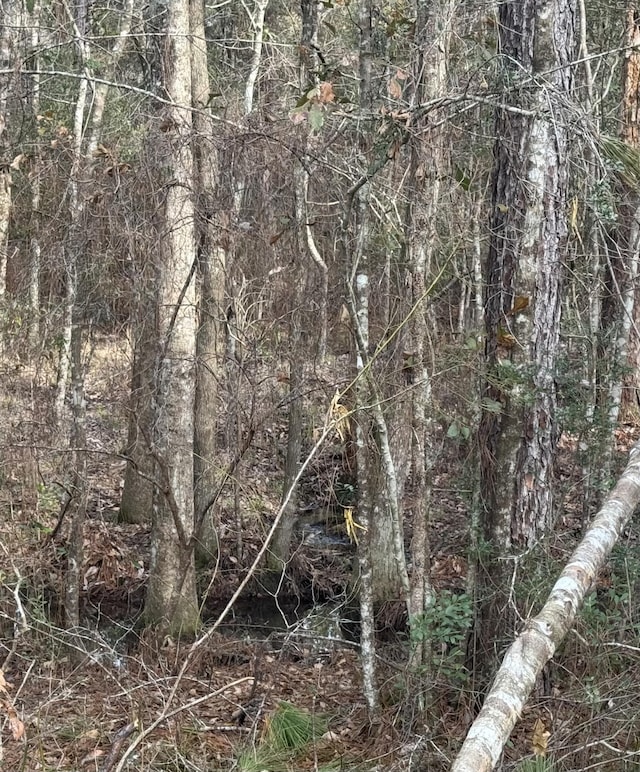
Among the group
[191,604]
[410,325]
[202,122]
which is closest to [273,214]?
[202,122]

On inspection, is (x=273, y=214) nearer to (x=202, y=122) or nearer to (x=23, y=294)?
(x=202, y=122)

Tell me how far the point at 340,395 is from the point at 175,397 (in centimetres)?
342

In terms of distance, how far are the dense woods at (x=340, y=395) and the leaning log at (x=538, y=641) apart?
1 centimetres

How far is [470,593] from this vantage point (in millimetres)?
6078

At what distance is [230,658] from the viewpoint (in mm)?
7992

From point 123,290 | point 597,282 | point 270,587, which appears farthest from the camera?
point 270,587

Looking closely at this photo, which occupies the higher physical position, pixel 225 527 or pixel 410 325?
pixel 410 325

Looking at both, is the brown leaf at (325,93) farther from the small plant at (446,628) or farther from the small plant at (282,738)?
the small plant at (282,738)

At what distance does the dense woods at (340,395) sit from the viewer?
5.28 metres

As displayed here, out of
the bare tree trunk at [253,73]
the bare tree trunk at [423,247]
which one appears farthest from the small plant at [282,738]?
the bare tree trunk at [253,73]

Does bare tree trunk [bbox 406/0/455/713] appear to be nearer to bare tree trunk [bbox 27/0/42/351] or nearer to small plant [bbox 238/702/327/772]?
small plant [bbox 238/702/327/772]

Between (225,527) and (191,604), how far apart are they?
7.57 feet

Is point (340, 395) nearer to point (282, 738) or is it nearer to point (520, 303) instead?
point (520, 303)

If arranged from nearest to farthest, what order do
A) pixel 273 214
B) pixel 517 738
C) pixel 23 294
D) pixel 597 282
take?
pixel 517 738 < pixel 597 282 < pixel 273 214 < pixel 23 294
